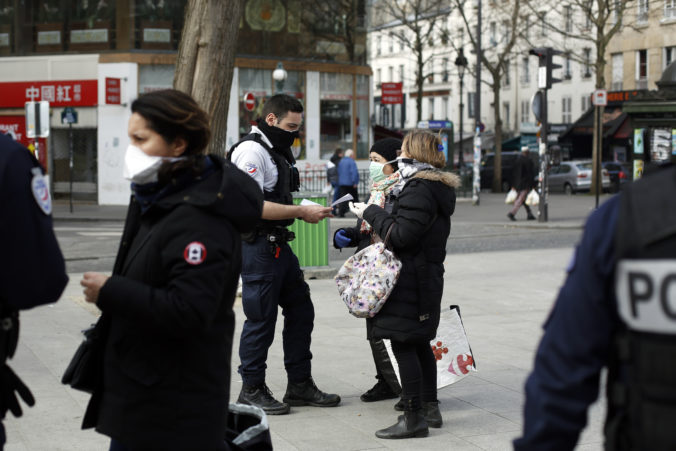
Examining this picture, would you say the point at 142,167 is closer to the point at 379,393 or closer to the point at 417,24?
the point at 379,393

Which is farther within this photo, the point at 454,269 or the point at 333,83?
the point at 333,83

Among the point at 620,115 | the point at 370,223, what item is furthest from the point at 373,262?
the point at 620,115

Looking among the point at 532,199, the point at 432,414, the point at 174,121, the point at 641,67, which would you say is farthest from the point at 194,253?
the point at 641,67

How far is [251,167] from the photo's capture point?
5750 mm

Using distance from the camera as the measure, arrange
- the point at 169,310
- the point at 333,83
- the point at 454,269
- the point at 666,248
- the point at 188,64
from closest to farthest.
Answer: the point at 666,248, the point at 169,310, the point at 188,64, the point at 454,269, the point at 333,83

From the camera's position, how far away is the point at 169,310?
9.39 ft

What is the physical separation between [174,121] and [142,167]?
18 centimetres

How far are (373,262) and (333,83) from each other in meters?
28.8

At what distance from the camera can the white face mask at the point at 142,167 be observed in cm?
302

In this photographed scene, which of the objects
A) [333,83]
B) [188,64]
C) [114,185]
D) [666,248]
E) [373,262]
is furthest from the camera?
[333,83]

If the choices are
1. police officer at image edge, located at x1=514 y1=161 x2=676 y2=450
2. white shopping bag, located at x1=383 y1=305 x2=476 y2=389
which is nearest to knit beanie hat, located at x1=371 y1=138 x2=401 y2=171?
white shopping bag, located at x1=383 y1=305 x2=476 y2=389

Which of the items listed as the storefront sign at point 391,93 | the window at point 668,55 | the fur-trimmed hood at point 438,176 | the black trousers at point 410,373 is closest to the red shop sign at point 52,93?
the storefront sign at point 391,93

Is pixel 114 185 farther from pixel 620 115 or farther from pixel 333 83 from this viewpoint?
pixel 620 115

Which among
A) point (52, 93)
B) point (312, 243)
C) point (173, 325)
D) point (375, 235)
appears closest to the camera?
point (173, 325)
